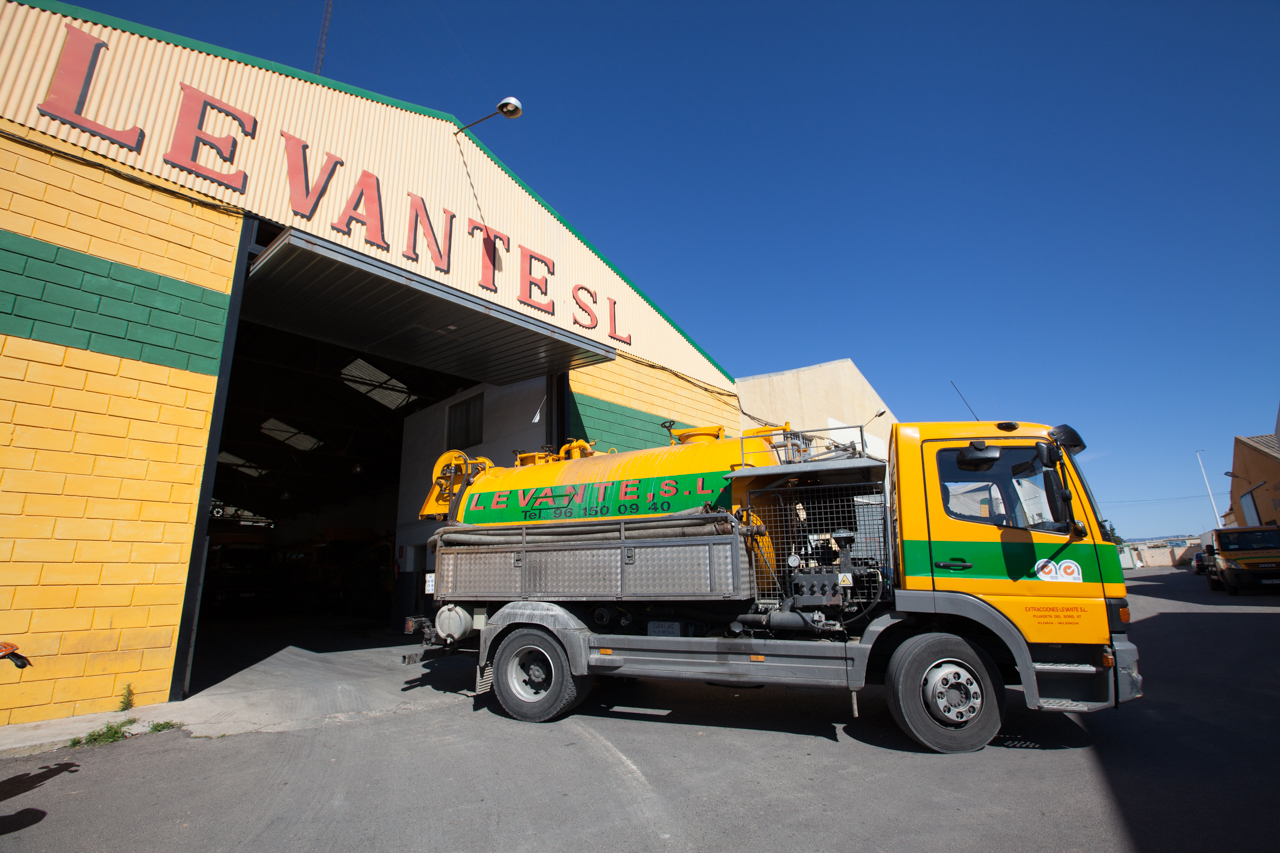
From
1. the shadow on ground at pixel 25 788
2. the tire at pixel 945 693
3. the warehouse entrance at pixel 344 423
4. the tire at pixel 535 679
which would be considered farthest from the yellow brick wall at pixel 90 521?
the tire at pixel 945 693

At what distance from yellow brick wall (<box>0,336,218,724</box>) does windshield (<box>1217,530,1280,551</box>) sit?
26115 mm

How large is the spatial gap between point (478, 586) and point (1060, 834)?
6020 millimetres

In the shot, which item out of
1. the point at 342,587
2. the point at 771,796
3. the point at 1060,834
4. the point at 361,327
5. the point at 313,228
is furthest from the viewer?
the point at 342,587

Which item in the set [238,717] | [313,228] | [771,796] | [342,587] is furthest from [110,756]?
[342,587]

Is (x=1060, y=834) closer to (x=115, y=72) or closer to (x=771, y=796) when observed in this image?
(x=771, y=796)

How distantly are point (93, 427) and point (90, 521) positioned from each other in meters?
1.09

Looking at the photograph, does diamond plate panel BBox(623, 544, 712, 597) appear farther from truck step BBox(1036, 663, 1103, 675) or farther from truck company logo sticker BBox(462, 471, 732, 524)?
truck step BBox(1036, 663, 1103, 675)

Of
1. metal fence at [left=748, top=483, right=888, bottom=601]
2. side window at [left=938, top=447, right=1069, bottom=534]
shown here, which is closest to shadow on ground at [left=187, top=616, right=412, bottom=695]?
metal fence at [left=748, top=483, right=888, bottom=601]

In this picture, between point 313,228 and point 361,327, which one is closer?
point 313,228

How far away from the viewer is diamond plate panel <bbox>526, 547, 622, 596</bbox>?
6.68m

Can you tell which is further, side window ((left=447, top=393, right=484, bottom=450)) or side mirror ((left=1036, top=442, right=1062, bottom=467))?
side window ((left=447, top=393, right=484, bottom=450))

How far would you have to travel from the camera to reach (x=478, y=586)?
7.60 metres

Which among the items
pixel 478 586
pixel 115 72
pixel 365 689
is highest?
pixel 115 72

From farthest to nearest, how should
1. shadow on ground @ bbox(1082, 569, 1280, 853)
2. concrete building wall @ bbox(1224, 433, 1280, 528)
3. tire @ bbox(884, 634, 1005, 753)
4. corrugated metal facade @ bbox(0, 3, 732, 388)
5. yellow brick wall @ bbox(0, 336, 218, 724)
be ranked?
1. concrete building wall @ bbox(1224, 433, 1280, 528)
2. corrugated metal facade @ bbox(0, 3, 732, 388)
3. yellow brick wall @ bbox(0, 336, 218, 724)
4. tire @ bbox(884, 634, 1005, 753)
5. shadow on ground @ bbox(1082, 569, 1280, 853)
